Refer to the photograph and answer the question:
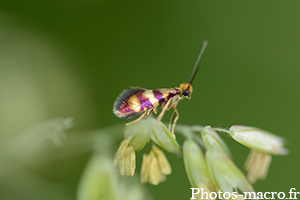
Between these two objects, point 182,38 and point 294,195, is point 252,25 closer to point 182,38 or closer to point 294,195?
point 182,38

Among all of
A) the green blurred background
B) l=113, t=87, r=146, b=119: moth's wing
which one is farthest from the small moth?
the green blurred background

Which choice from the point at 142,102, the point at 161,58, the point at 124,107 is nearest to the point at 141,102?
the point at 142,102

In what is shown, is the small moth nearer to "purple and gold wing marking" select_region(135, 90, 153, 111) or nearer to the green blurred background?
"purple and gold wing marking" select_region(135, 90, 153, 111)

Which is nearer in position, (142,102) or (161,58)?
(142,102)

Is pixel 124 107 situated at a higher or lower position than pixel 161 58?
lower

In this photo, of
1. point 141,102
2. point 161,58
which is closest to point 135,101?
point 141,102

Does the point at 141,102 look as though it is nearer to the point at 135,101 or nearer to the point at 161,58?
the point at 135,101

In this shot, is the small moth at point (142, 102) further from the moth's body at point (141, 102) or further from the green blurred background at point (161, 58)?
the green blurred background at point (161, 58)

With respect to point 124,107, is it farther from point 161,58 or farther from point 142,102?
point 161,58

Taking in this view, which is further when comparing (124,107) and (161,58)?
(161,58)
